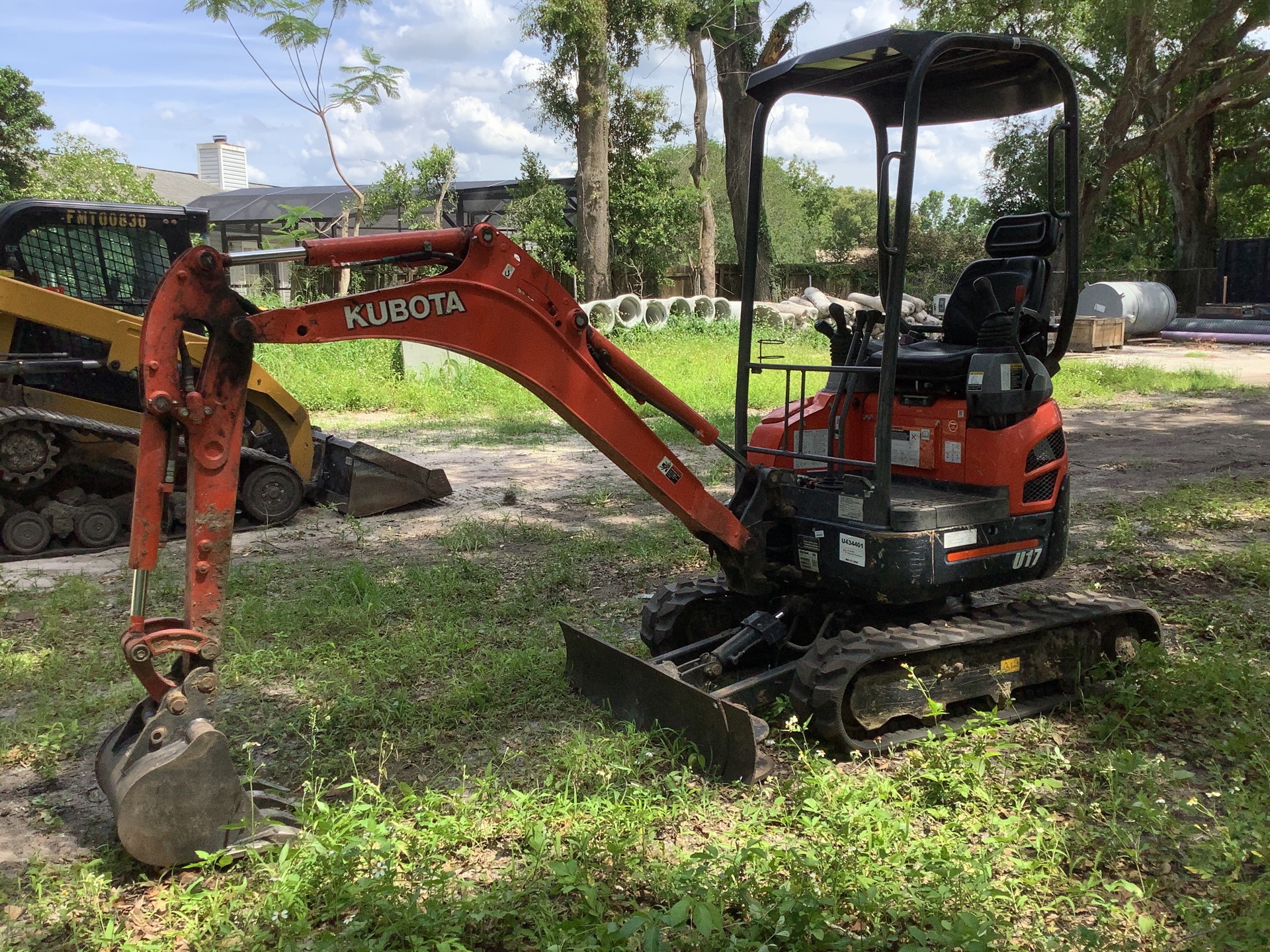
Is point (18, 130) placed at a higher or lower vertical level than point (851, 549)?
higher

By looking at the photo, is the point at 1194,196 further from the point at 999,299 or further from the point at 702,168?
the point at 999,299

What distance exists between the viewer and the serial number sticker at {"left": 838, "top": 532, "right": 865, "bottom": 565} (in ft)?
14.0

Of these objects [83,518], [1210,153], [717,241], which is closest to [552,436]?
[83,518]

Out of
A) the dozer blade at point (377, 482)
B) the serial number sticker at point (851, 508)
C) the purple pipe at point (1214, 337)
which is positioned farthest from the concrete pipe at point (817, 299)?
the serial number sticker at point (851, 508)

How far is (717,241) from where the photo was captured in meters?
48.2

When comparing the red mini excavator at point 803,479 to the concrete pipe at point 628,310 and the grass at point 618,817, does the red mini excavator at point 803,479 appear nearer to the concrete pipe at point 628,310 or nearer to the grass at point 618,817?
the grass at point 618,817

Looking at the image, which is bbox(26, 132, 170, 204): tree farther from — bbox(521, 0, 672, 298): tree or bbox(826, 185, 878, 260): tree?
bbox(826, 185, 878, 260): tree

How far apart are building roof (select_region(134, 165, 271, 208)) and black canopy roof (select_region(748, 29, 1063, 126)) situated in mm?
41983

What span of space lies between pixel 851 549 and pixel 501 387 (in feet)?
38.7

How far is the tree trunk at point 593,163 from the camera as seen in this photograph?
2075 cm

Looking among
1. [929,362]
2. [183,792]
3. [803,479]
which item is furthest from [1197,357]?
[183,792]

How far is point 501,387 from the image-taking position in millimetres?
15609

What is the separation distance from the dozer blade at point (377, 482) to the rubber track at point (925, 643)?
515 cm

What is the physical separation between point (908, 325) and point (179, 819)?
3888mm
